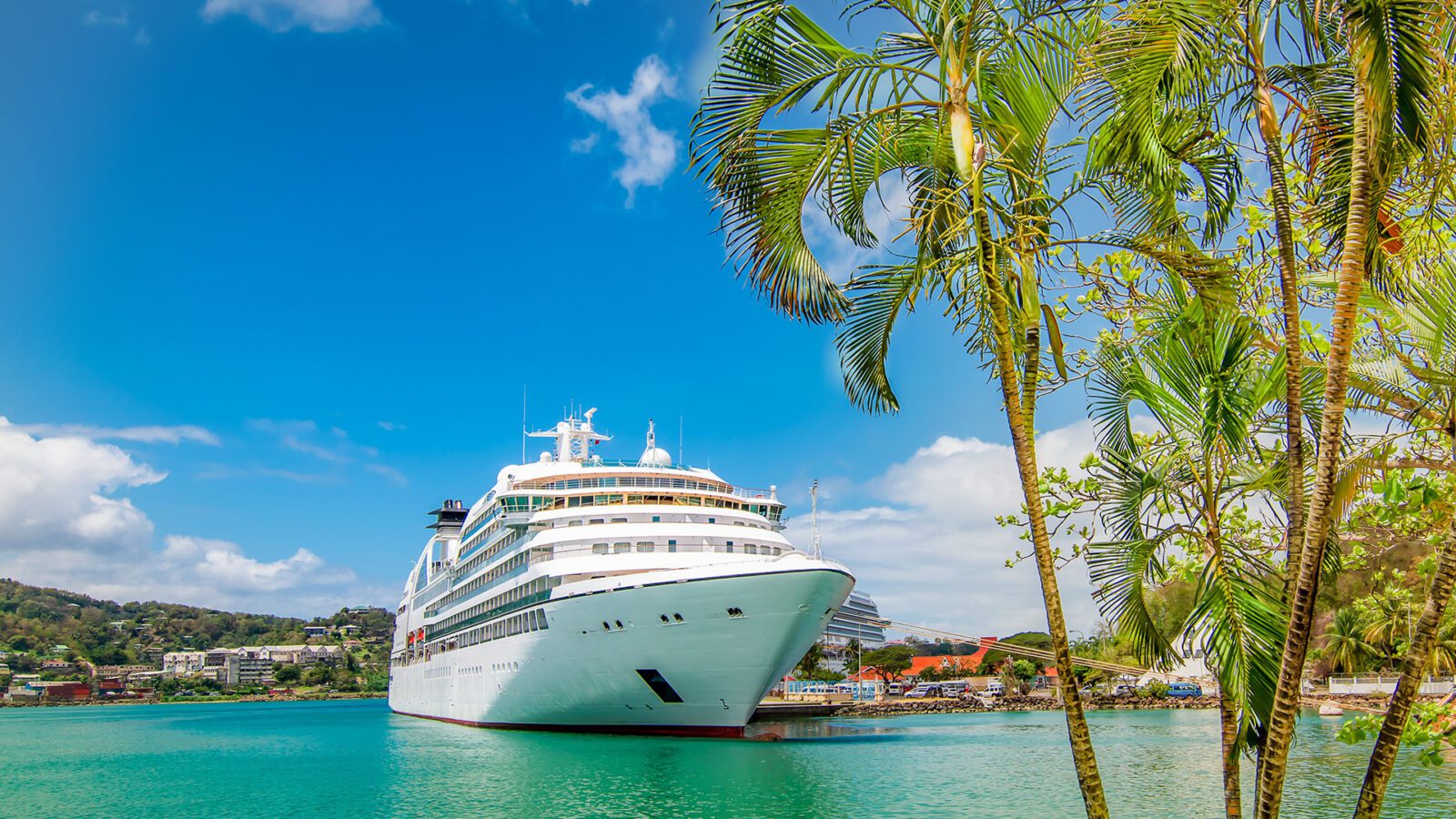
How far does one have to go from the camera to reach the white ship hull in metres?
29.0

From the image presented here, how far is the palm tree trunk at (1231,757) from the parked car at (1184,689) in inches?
3237

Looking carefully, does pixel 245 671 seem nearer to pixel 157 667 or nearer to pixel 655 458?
pixel 157 667

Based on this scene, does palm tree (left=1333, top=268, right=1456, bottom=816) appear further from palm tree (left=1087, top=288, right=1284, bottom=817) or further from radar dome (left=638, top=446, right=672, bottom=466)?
radar dome (left=638, top=446, right=672, bottom=466)

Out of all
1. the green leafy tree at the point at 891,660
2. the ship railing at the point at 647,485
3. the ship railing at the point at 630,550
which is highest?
the ship railing at the point at 647,485

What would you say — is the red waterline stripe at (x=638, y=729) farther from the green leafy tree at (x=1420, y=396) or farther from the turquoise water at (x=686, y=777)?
the green leafy tree at (x=1420, y=396)

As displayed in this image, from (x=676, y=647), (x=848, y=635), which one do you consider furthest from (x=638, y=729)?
(x=848, y=635)

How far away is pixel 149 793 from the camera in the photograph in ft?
94.1

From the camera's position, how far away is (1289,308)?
5.25m

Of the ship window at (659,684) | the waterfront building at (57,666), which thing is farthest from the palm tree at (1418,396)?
the waterfront building at (57,666)

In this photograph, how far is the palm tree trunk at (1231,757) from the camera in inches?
228

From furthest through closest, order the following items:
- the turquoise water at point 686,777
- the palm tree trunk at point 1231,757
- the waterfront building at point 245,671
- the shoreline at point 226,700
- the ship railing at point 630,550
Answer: the waterfront building at point 245,671
the shoreline at point 226,700
the ship railing at point 630,550
the turquoise water at point 686,777
the palm tree trunk at point 1231,757

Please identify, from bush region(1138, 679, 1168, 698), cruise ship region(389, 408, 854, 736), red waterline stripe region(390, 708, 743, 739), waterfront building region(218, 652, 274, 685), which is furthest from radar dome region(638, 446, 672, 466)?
waterfront building region(218, 652, 274, 685)

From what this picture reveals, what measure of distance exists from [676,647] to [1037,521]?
83.6ft

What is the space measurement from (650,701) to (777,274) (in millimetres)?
27263
